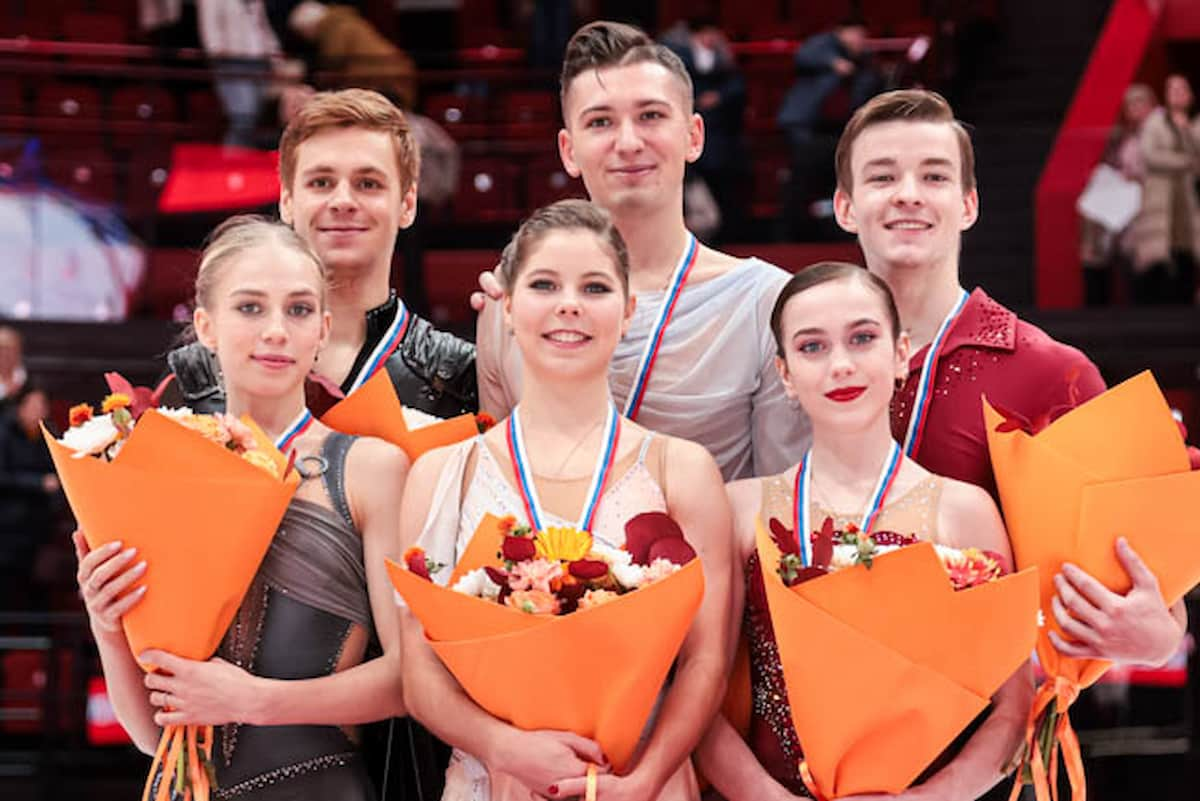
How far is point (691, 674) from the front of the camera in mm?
2465

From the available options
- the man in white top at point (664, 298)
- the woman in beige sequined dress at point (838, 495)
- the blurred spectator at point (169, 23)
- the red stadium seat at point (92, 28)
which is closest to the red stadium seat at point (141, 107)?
the blurred spectator at point (169, 23)

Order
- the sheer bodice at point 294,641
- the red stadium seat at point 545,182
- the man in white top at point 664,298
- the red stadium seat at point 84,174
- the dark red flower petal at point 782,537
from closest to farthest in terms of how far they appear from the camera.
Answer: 1. the dark red flower petal at point 782,537
2. the sheer bodice at point 294,641
3. the man in white top at point 664,298
4. the red stadium seat at point 84,174
5. the red stadium seat at point 545,182

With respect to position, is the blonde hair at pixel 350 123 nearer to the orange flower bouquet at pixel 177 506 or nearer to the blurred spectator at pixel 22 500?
the orange flower bouquet at pixel 177 506

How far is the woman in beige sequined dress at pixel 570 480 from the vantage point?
96.9 inches

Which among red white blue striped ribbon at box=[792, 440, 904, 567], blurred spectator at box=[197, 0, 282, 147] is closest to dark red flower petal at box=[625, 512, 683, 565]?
red white blue striped ribbon at box=[792, 440, 904, 567]

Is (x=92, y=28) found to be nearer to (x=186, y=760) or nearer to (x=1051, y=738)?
(x=186, y=760)

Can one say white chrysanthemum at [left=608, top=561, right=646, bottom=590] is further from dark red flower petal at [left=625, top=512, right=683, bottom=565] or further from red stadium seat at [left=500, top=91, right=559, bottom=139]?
red stadium seat at [left=500, top=91, right=559, bottom=139]

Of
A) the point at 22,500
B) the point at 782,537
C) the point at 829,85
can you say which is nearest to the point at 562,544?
the point at 782,537

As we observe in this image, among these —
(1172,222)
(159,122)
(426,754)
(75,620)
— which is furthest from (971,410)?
(159,122)

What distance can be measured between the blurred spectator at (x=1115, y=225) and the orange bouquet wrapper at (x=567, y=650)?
17.2ft

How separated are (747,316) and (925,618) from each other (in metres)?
0.85

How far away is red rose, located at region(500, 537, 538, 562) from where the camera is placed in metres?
2.29

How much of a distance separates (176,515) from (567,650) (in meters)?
0.61

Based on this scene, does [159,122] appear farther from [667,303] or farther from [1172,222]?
[667,303]
